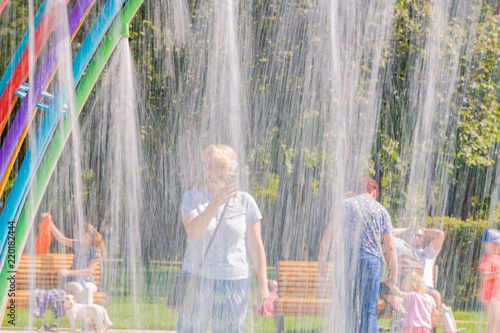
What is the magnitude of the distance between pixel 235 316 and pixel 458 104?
275 inches

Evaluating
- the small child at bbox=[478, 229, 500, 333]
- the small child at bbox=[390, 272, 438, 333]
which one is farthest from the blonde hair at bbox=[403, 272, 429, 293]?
the small child at bbox=[478, 229, 500, 333]

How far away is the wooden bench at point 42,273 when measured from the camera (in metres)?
5.66

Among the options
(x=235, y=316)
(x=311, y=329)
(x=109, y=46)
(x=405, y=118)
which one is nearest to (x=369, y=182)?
(x=235, y=316)

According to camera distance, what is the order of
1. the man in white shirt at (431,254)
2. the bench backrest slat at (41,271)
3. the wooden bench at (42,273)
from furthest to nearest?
the bench backrest slat at (41,271), the wooden bench at (42,273), the man in white shirt at (431,254)

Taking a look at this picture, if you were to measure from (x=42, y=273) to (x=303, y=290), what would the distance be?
251cm

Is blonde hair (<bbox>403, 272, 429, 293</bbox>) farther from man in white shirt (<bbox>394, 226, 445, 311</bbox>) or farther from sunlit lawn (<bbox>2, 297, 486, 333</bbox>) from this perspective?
sunlit lawn (<bbox>2, 297, 486, 333</bbox>)

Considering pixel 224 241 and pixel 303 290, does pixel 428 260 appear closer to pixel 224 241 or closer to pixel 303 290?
pixel 303 290

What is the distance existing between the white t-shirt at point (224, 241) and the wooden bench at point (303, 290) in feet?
6.61

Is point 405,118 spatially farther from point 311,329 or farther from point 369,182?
point 369,182

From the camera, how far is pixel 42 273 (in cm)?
600

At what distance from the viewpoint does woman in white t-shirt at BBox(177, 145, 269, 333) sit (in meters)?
3.25

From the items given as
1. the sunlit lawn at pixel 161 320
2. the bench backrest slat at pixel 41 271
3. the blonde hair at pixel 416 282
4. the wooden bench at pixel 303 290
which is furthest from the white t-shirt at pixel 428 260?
the bench backrest slat at pixel 41 271

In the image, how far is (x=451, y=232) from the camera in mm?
8984

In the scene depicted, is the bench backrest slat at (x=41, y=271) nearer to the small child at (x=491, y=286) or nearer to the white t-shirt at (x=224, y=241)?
the white t-shirt at (x=224, y=241)
